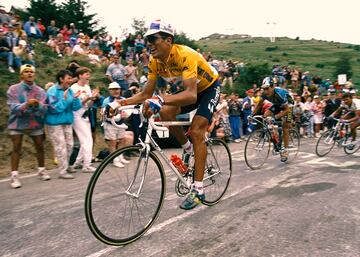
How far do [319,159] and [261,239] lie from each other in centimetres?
686

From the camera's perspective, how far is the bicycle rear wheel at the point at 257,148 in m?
8.31

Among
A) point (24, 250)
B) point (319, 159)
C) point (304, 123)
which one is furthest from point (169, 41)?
point (304, 123)

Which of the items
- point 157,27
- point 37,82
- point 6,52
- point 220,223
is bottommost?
point 220,223

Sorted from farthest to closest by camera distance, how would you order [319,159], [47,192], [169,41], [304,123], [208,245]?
[304,123]
[319,159]
[47,192]
[169,41]
[208,245]

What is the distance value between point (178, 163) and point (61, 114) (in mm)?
3720

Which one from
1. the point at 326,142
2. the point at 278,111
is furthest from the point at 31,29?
the point at 326,142

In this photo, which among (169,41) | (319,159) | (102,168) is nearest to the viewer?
(102,168)

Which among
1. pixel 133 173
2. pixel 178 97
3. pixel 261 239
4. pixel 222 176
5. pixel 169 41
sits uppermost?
pixel 169 41

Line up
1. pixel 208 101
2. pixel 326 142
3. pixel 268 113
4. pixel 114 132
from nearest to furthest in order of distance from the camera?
pixel 208 101 → pixel 114 132 → pixel 268 113 → pixel 326 142

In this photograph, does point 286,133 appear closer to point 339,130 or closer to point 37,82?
point 339,130

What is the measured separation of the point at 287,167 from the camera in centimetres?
854

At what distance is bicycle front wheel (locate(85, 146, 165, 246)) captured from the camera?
3553 mm

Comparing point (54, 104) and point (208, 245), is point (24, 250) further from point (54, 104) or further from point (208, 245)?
point (54, 104)

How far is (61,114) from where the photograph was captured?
726 centimetres
